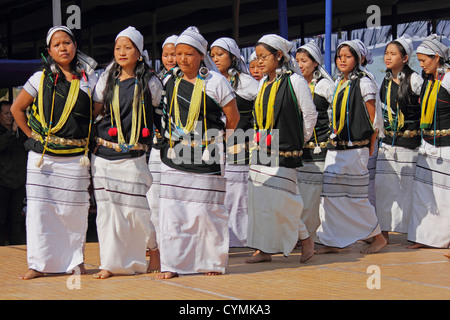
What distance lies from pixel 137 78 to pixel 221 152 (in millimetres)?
907

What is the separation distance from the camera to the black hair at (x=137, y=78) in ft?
21.6

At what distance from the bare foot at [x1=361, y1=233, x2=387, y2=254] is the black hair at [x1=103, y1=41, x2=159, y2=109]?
2.96 meters

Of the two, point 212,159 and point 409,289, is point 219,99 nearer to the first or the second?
point 212,159

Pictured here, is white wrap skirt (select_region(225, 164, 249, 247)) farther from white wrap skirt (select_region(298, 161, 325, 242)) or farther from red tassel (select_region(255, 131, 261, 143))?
red tassel (select_region(255, 131, 261, 143))

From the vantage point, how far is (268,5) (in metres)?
18.6

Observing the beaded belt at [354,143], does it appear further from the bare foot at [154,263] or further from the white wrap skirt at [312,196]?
the bare foot at [154,263]

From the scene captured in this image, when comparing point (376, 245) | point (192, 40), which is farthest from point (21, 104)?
point (376, 245)

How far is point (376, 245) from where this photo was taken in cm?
820

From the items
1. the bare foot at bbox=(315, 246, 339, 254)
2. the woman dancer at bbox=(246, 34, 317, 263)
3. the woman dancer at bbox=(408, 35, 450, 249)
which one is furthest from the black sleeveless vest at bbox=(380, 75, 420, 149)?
the woman dancer at bbox=(246, 34, 317, 263)

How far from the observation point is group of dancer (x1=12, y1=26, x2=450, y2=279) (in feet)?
21.3

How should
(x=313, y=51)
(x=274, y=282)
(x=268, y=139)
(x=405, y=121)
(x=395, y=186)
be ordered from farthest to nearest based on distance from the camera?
(x=395, y=186) → (x=405, y=121) → (x=313, y=51) → (x=268, y=139) → (x=274, y=282)

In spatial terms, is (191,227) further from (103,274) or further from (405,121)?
(405,121)

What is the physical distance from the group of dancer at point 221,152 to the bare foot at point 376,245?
0.08 ft

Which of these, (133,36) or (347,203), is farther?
(347,203)
